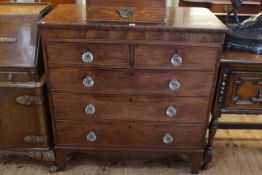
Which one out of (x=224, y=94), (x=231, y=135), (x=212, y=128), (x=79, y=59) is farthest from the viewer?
(x=231, y=135)

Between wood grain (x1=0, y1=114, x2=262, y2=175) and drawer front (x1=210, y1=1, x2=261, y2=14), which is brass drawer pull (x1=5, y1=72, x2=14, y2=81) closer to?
wood grain (x1=0, y1=114, x2=262, y2=175)

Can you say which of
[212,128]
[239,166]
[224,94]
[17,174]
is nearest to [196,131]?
[212,128]

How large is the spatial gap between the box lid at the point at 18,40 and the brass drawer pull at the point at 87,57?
0.31 m

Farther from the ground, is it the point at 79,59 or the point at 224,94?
the point at 79,59

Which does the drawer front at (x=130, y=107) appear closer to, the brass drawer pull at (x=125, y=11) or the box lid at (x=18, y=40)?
the box lid at (x=18, y=40)

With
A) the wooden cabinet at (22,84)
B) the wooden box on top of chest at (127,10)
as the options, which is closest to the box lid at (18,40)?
the wooden cabinet at (22,84)

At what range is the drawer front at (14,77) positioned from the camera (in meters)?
1.72

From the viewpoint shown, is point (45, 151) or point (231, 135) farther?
point (231, 135)

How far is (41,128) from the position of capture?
189 cm

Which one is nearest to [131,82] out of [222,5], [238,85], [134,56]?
[134,56]

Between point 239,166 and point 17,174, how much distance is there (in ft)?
5.40

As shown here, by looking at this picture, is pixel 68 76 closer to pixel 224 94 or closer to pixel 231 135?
pixel 224 94

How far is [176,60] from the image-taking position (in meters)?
1.63

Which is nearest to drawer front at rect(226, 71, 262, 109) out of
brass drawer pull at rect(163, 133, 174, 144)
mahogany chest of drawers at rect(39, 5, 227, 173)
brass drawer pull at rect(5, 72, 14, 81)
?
mahogany chest of drawers at rect(39, 5, 227, 173)
